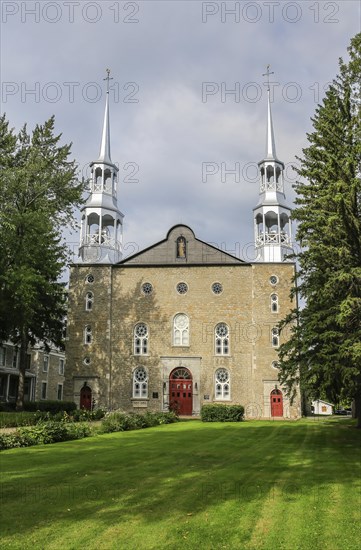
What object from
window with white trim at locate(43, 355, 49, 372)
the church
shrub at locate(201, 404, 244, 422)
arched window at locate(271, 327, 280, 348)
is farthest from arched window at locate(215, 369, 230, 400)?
window with white trim at locate(43, 355, 49, 372)

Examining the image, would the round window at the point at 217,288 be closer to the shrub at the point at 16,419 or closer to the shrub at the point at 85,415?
the shrub at the point at 85,415

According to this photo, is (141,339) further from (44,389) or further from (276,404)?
(44,389)

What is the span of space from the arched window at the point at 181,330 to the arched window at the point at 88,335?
251 inches

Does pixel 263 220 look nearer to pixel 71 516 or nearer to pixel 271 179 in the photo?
pixel 271 179

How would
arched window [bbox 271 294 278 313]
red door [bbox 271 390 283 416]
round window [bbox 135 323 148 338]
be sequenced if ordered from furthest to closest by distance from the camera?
round window [bbox 135 323 148 338] → arched window [bbox 271 294 278 313] → red door [bbox 271 390 283 416]

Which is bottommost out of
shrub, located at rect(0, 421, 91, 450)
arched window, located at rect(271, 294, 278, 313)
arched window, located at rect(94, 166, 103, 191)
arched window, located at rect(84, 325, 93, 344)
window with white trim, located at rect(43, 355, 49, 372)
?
shrub, located at rect(0, 421, 91, 450)

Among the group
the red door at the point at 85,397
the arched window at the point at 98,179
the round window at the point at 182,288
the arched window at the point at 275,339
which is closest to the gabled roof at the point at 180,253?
the round window at the point at 182,288

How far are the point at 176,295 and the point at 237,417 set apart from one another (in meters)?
10.6

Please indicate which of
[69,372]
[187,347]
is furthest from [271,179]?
[69,372]

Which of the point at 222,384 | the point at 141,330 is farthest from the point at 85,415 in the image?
the point at 222,384

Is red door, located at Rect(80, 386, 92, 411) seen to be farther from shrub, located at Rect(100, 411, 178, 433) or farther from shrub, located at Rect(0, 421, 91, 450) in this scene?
shrub, located at Rect(0, 421, 91, 450)

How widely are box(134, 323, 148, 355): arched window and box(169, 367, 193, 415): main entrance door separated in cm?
282

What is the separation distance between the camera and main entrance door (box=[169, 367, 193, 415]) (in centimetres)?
3716

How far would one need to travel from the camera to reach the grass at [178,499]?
6984 mm
